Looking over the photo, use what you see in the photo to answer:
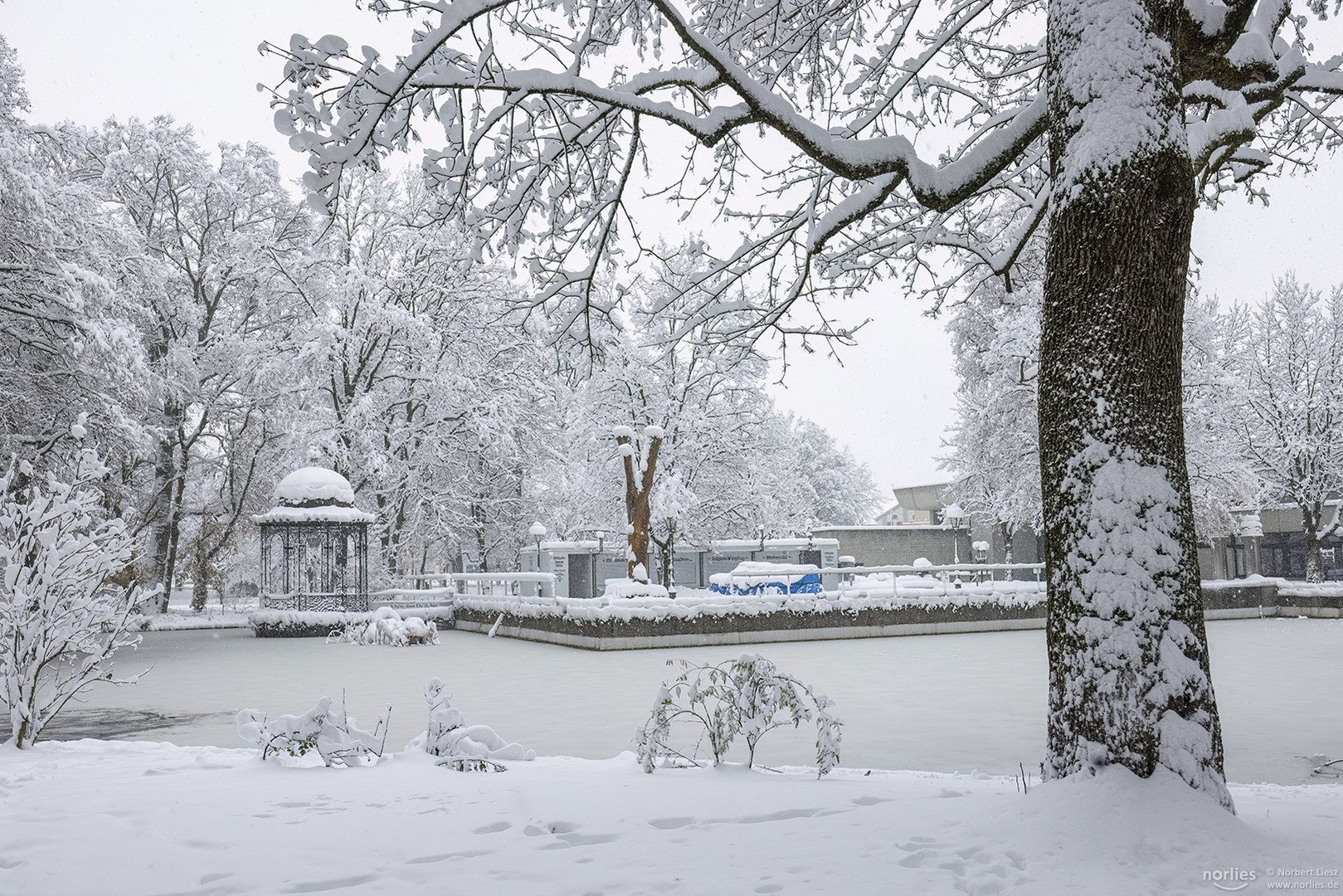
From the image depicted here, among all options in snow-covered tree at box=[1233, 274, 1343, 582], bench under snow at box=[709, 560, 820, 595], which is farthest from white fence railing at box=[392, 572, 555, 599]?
snow-covered tree at box=[1233, 274, 1343, 582]

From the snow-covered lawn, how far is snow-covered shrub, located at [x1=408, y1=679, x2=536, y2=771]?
671 mm

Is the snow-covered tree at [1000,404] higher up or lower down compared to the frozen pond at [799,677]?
higher up

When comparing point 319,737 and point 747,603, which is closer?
point 319,737

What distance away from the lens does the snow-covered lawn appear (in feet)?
11.9

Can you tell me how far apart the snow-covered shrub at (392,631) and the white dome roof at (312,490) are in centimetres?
431

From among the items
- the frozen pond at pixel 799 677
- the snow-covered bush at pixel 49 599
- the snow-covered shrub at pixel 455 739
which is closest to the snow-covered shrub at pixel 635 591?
the frozen pond at pixel 799 677

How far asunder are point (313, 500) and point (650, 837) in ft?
74.8

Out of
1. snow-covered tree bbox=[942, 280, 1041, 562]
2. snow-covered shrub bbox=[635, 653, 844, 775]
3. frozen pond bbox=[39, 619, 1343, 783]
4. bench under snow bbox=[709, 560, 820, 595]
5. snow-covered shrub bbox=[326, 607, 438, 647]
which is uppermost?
snow-covered tree bbox=[942, 280, 1041, 562]

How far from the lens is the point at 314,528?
84.5 ft

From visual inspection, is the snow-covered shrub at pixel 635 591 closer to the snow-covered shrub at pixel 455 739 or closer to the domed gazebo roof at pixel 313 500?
the domed gazebo roof at pixel 313 500

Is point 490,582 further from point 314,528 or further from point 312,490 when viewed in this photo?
point 312,490

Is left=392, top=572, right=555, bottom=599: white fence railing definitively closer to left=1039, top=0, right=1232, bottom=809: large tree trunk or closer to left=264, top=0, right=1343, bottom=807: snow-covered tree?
left=264, top=0, right=1343, bottom=807: snow-covered tree

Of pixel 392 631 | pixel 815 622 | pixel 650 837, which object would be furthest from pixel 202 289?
pixel 650 837

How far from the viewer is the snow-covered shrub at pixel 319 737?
6414 millimetres
